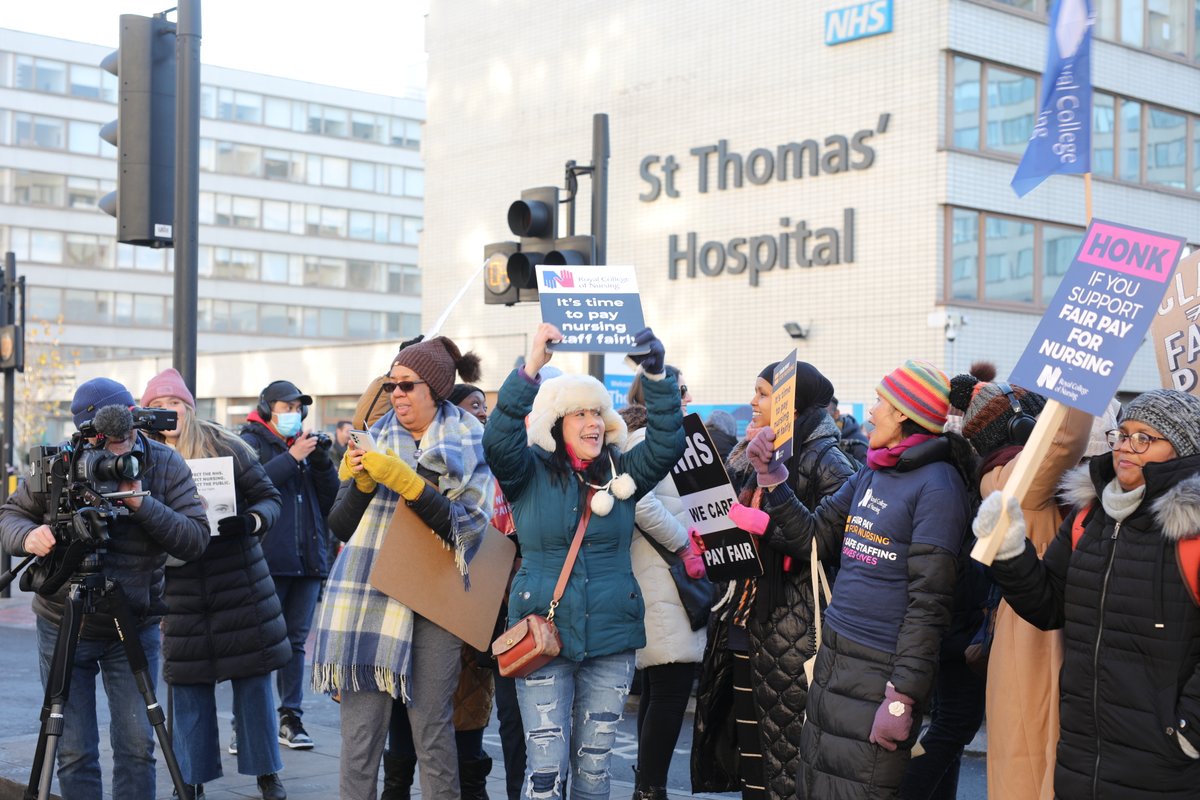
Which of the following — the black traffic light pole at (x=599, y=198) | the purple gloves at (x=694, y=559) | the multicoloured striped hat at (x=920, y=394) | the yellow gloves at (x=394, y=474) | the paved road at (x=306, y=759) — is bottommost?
the paved road at (x=306, y=759)

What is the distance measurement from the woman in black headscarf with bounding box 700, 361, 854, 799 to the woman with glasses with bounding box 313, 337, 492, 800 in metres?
1.13

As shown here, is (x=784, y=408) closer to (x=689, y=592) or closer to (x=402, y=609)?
(x=689, y=592)

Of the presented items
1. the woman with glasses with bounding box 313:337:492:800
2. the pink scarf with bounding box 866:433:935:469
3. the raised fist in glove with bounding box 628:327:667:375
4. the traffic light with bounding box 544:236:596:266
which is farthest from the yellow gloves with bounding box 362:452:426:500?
the traffic light with bounding box 544:236:596:266

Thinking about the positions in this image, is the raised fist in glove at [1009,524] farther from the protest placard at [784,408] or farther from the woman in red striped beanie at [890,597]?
the protest placard at [784,408]

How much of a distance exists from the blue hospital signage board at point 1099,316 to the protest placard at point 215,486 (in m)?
3.77

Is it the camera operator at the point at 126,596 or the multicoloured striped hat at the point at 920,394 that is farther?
the camera operator at the point at 126,596

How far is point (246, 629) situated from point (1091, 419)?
3951 mm

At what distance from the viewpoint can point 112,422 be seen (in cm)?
554

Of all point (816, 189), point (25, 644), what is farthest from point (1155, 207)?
point (25, 644)

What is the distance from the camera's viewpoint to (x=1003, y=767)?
14.9ft

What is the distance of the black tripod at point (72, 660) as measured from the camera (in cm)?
536

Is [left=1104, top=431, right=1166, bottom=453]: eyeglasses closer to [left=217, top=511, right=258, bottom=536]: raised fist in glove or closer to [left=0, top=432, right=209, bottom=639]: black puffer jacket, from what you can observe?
[left=0, top=432, right=209, bottom=639]: black puffer jacket

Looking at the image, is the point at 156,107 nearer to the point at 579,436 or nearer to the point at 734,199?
the point at 579,436

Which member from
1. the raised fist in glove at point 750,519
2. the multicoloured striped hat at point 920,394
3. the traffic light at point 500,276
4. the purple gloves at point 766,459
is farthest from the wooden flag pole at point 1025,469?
the traffic light at point 500,276
